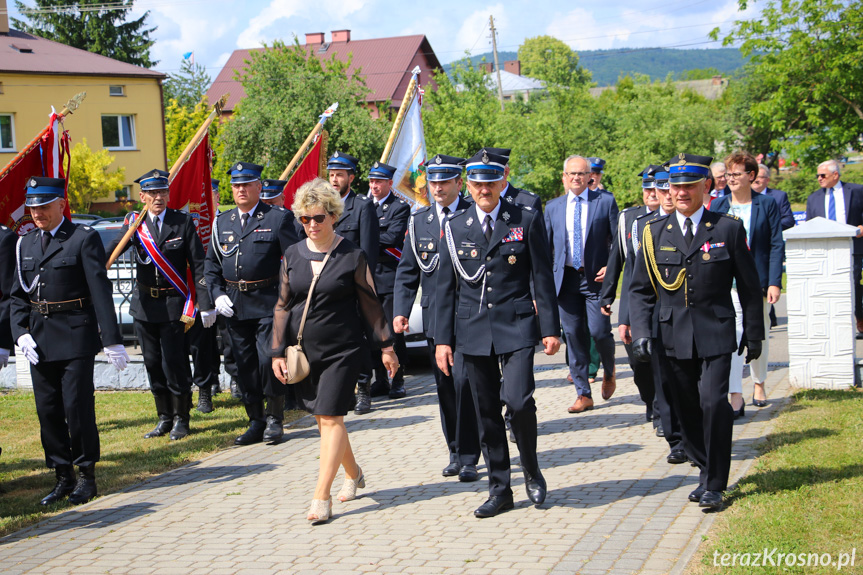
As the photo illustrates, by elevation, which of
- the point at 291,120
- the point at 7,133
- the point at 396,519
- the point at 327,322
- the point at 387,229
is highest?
the point at 291,120

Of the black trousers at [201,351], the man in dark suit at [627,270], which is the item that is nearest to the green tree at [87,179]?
the black trousers at [201,351]

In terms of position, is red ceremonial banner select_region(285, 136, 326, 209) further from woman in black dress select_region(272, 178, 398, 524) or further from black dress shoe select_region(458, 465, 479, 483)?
black dress shoe select_region(458, 465, 479, 483)

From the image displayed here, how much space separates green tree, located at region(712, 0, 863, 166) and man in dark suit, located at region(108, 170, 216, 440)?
24.8m

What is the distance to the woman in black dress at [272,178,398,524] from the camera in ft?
19.7

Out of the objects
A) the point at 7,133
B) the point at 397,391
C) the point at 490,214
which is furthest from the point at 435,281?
the point at 7,133

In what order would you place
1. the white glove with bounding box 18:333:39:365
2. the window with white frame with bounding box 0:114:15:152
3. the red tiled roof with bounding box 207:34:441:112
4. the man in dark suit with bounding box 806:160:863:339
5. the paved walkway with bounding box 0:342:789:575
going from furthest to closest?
the red tiled roof with bounding box 207:34:441:112 < the window with white frame with bounding box 0:114:15:152 < the man in dark suit with bounding box 806:160:863:339 < the white glove with bounding box 18:333:39:365 < the paved walkway with bounding box 0:342:789:575

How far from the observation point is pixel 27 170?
27.6 feet

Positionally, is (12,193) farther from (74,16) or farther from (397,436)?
(74,16)

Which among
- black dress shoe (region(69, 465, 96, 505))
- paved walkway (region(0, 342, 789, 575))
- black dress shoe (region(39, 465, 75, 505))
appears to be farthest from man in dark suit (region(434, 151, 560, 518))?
black dress shoe (region(39, 465, 75, 505))

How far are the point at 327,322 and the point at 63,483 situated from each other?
249 cm

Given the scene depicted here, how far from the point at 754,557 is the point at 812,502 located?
1071 millimetres

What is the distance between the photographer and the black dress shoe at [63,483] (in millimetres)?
6836

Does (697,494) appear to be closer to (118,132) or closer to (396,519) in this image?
(396,519)

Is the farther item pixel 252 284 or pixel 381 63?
pixel 381 63
